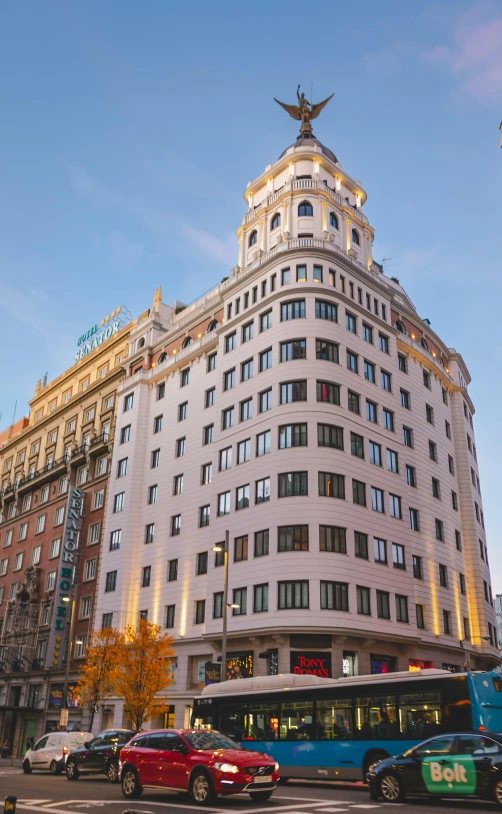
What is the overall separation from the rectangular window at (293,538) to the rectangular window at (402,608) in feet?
26.5

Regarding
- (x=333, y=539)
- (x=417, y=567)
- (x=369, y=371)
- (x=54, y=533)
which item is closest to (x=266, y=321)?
(x=369, y=371)

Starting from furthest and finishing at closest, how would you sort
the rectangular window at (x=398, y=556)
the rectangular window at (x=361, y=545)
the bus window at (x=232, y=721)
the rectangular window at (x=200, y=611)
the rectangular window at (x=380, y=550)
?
the rectangular window at (x=200, y=611), the rectangular window at (x=398, y=556), the rectangular window at (x=380, y=550), the rectangular window at (x=361, y=545), the bus window at (x=232, y=721)

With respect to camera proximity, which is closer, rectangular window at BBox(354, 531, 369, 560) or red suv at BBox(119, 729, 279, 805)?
red suv at BBox(119, 729, 279, 805)

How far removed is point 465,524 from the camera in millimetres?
52875

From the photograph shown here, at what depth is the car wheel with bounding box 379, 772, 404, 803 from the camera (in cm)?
1634

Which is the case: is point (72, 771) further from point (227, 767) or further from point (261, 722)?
point (227, 767)

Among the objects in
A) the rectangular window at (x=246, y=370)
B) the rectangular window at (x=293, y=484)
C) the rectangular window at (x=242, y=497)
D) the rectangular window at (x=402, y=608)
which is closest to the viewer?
the rectangular window at (x=293, y=484)

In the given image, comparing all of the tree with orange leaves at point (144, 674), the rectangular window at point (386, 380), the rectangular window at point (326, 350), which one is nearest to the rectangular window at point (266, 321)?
the rectangular window at point (326, 350)

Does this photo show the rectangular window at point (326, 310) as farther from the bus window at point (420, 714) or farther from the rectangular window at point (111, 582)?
the bus window at point (420, 714)

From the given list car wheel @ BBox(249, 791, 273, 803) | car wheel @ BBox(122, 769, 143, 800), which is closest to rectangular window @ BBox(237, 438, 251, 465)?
car wheel @ BBox(122, 769, 143, 800)

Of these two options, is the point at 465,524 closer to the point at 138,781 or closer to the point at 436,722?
the point at 436,722

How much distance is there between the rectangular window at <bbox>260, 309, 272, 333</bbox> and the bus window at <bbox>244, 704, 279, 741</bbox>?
954 inches

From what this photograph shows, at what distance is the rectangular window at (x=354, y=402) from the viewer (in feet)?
139

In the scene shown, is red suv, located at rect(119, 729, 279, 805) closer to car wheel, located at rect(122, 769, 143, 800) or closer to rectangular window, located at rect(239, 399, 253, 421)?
car wheel, located at rect(122, 769, 143, 800)
